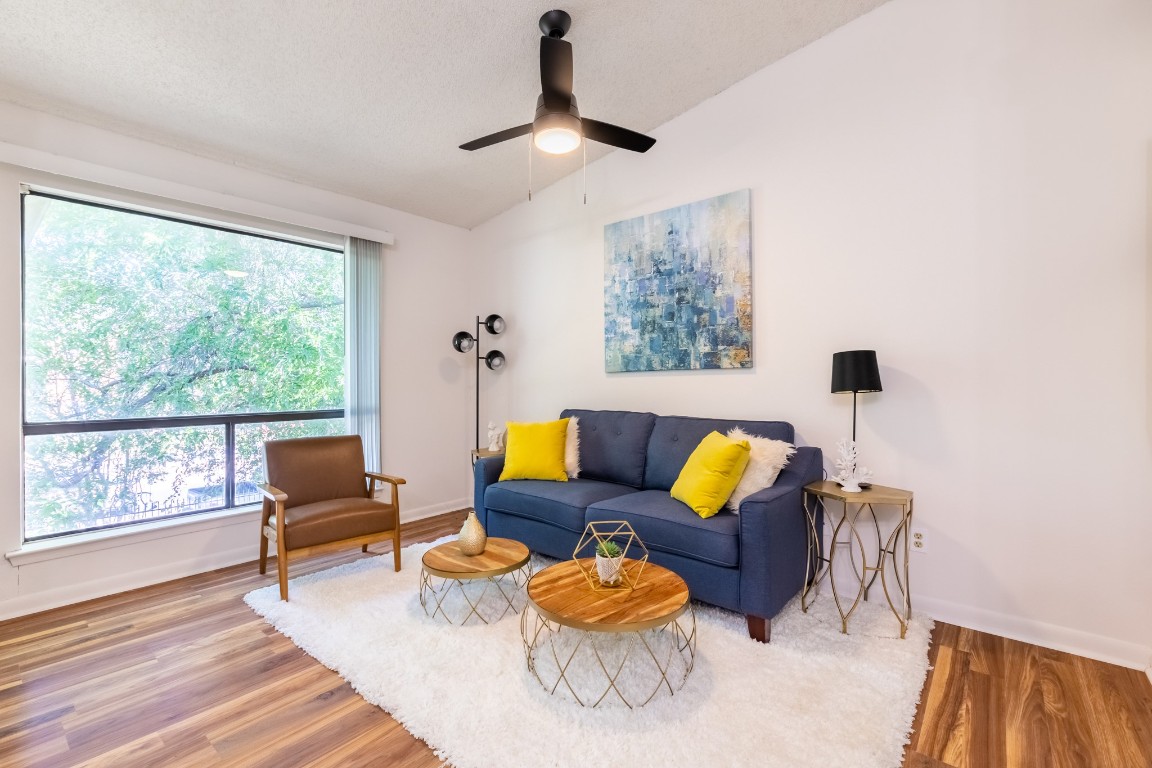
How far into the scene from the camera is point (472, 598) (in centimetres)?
288

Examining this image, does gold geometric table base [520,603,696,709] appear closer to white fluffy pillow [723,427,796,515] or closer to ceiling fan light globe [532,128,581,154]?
white fluffy pillow [723,427,796,515]

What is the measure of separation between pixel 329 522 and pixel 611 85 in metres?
3.25

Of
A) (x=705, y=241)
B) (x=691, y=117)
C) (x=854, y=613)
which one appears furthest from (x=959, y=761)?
(x=691, y=117)

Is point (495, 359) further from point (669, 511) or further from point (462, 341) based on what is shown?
point (669, 511)

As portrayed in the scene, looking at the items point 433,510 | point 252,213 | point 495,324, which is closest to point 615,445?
point 495,324

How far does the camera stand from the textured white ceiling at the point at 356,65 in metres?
2.47

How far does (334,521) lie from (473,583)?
92 centimetres

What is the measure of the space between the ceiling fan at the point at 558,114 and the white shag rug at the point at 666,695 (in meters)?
2.39

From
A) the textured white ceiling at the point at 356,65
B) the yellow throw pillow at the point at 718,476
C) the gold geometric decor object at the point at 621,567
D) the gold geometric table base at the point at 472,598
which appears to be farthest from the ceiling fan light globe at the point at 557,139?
the gold geometric table base at the point at 472,598

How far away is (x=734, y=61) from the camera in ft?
10.5

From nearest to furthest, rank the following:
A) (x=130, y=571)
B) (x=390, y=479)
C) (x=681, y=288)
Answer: (x=130, y=571)
(x=390, y=479)
(x=681, y=288)

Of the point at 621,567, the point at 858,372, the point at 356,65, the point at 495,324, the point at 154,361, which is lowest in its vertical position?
the point at 621,567

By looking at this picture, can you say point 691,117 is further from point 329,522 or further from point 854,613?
point 329,522

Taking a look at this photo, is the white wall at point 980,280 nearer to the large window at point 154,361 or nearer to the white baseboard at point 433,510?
the white baseboard at point 433,510
